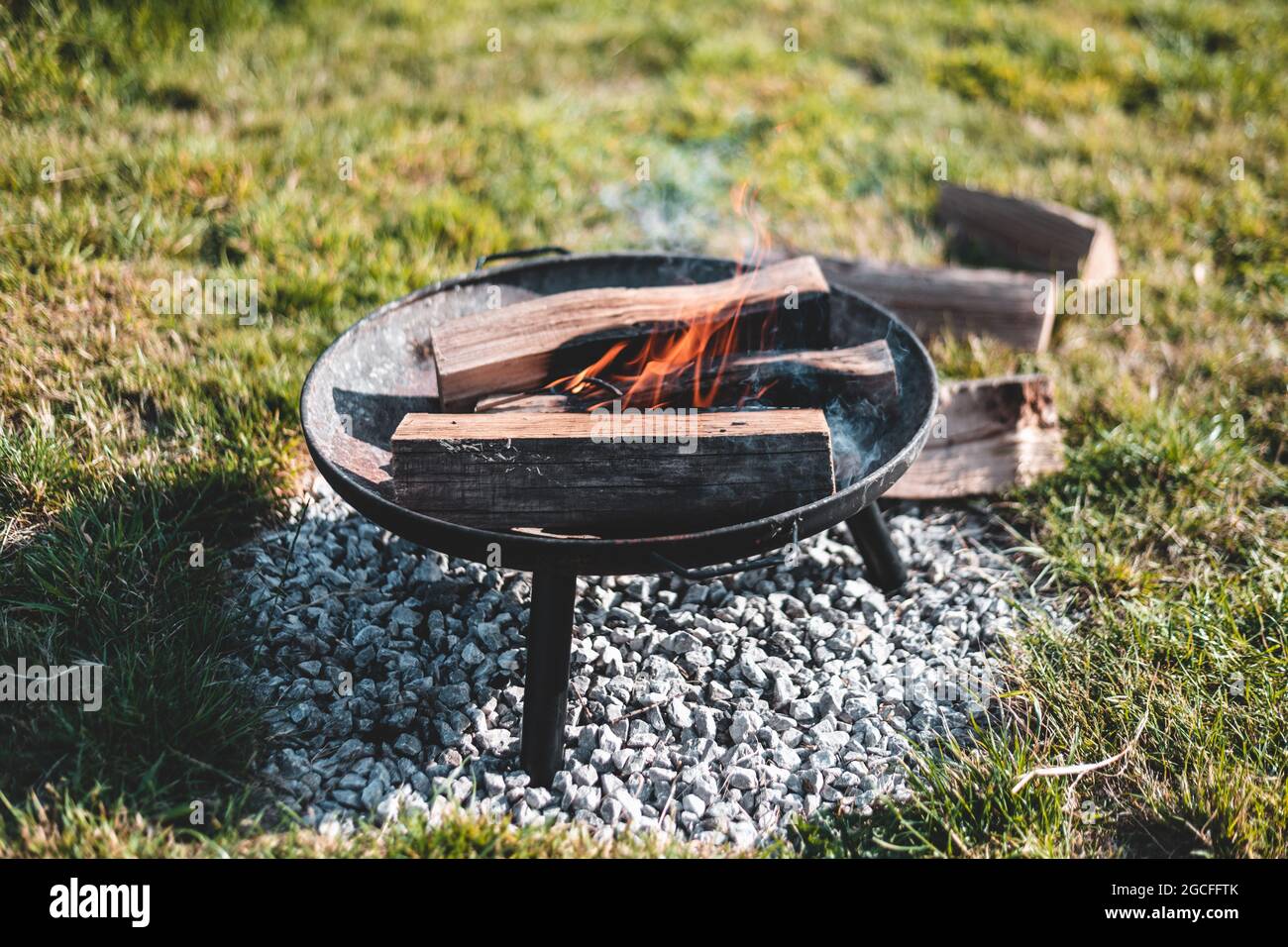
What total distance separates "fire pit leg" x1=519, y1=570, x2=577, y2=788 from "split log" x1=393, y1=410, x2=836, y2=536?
6.3 inches

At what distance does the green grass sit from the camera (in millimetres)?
2324

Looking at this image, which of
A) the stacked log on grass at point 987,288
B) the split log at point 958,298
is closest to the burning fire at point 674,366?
the stacked log on grass at point 987,288

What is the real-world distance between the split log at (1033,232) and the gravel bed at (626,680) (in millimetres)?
1843

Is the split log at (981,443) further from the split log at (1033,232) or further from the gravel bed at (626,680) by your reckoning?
the split log at (1033,232)

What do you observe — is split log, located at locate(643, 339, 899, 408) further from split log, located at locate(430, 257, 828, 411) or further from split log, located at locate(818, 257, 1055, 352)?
split log, located at locate(818, 257, 1055, 352)

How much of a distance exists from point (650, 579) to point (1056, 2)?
6025 mm

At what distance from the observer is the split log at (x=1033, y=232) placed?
4316mm

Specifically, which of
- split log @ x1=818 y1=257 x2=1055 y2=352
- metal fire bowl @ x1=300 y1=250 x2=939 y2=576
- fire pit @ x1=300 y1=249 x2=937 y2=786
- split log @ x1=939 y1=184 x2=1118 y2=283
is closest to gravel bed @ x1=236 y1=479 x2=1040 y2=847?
fire pit @ x1=300 y1=249 x2=937 y2=786

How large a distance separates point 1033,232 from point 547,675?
3357mm

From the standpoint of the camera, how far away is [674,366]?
2.61 m

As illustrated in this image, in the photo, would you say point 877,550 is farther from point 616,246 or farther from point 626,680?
point 616,246

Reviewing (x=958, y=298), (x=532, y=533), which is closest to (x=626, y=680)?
(x=532, y=533)

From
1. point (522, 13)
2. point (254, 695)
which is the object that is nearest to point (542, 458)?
point (254, 695)

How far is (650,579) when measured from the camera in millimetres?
3014
